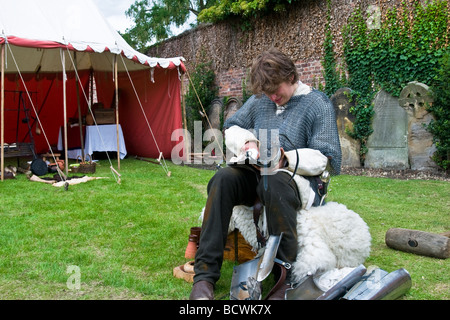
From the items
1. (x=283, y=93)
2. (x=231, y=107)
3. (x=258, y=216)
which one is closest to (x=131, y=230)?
(x=258, y=216)

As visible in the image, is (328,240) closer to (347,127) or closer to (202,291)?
(202,291)

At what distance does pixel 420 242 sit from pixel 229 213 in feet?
4.30

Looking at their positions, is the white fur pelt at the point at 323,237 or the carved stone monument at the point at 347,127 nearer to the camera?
the white fur pelt at the point at 323,237

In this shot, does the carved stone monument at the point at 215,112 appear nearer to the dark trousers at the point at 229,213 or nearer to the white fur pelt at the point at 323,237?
the white fur pelt at the point at 323,237

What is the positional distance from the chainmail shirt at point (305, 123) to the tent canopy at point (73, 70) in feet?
13.7

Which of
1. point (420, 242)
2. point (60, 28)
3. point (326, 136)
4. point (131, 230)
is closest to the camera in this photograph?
point (326, 136)

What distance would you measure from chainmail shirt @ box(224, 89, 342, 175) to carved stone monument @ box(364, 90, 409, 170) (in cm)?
455

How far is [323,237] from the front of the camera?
1.90m

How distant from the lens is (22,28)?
5.48 m

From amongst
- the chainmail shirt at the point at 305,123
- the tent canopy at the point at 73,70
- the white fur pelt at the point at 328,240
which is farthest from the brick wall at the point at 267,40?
the white fur pelt at the point at 328,240

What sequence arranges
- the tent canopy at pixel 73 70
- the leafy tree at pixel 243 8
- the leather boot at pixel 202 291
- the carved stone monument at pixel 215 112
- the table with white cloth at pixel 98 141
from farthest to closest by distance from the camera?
the carved stone monument at pixel 215 112 < the leafy tree at pixel 243 8 < the table with white cloth at pixel 98 141 < the tent canopy at pixel 73 70 < the leather boot at pixel 202 291

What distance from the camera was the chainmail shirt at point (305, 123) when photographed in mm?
2041
